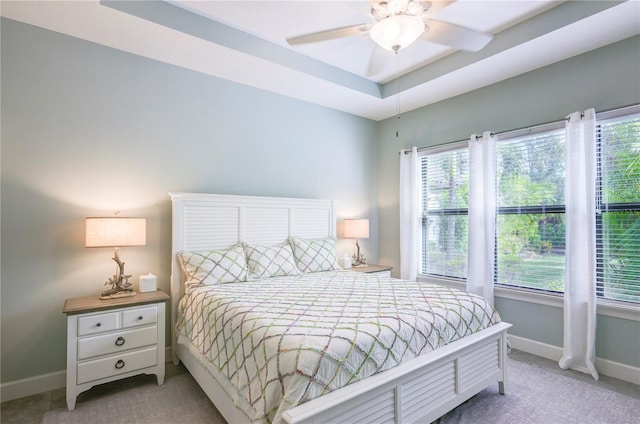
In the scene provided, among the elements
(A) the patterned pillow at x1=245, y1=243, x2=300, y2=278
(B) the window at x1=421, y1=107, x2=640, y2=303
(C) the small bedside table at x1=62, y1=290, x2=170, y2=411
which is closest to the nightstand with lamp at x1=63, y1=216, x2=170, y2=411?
(C) the small bedside table at x1=62, y1=290, x2=170, y2=411

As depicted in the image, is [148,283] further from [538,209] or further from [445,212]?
[538,209]

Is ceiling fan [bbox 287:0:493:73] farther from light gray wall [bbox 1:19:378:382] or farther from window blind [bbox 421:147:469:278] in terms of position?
window blind [bbox 421:147:469:278]

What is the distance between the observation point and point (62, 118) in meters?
2.60

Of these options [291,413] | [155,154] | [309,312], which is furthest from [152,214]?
[291,413]

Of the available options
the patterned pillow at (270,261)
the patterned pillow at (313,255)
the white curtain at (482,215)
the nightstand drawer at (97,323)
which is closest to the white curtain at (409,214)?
the white curtain at (482,215)

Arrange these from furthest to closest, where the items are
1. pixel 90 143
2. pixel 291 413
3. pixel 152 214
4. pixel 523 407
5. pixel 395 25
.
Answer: pixel 152 214 → pixel 90 143 → pixel 523 407 → pixel 395 25 → pixel 291 413

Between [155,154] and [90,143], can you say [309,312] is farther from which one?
[90,143]

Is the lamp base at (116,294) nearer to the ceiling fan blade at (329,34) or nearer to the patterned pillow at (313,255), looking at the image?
the patterned pillow at (313,255)

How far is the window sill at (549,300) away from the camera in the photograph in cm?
258

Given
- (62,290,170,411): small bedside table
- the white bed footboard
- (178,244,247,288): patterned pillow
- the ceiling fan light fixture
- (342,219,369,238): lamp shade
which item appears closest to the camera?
the white bed footboard

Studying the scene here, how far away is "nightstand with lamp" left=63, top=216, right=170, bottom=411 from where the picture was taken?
222cm

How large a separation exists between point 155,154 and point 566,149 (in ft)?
12.2

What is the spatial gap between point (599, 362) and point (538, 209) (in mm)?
1382

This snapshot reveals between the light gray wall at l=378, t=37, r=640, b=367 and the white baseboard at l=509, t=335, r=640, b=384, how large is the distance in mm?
45
